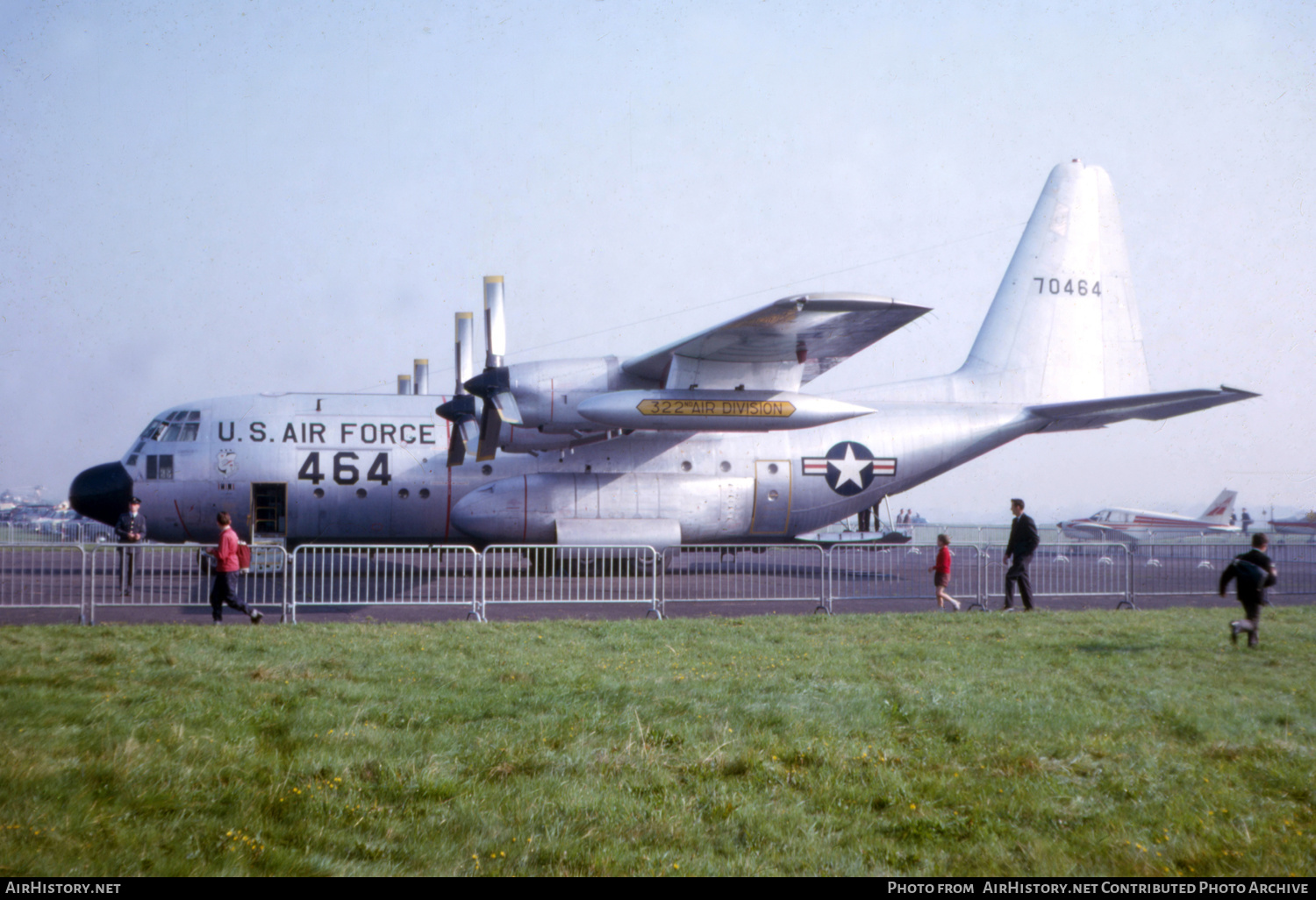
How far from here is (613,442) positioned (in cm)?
1925

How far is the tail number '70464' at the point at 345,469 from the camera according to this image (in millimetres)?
18422

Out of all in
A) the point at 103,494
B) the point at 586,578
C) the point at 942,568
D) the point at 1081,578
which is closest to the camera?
the point at 942,568

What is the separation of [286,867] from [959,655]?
7.31 meters

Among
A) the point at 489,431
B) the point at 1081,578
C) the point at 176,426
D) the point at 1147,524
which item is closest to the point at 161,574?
the point at 489,431

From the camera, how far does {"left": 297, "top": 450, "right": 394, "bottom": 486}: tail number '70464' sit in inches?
725

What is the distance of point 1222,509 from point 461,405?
50.4m

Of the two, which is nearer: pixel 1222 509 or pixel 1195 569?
pixel 1195 569

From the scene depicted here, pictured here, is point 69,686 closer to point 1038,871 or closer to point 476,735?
point 476,735

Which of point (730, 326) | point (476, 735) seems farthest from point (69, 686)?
point (730, 326)

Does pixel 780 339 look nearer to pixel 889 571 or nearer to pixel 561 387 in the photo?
pixel 561 387

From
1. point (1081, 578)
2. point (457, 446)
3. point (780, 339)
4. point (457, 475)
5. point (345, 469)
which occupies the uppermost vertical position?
point (780, 339)

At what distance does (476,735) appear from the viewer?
5.67 metres

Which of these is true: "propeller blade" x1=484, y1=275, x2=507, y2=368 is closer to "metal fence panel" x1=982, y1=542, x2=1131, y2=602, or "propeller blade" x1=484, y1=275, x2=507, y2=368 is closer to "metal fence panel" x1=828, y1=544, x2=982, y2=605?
"metal fence panel" x1=828, y1=544, x2=982, y2=605

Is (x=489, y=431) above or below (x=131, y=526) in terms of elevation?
above
